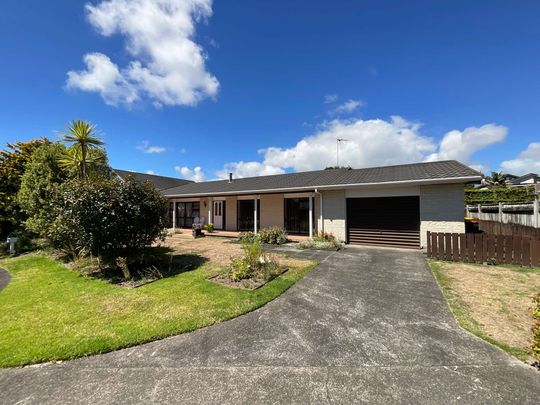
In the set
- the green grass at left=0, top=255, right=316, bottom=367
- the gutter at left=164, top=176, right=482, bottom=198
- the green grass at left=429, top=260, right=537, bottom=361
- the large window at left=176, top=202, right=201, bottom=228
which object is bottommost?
the green grass at left=0, top=255, right=316, bottom=367

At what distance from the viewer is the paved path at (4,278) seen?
740 cm

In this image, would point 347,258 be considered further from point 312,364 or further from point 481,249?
point 312,364

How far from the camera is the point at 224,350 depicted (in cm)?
354

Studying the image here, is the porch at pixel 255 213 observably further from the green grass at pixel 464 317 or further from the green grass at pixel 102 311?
the green grass at pixel 464 317

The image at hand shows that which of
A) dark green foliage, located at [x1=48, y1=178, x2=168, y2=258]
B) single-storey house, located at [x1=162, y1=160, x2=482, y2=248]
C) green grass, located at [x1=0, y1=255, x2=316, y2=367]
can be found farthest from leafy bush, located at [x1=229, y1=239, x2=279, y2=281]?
single-storey house, located at [x1=162, y1=160, x2=482, y2=248]

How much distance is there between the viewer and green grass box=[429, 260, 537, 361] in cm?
335

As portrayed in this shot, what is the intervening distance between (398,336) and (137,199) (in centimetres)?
799

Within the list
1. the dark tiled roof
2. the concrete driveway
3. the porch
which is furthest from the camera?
the dark tiled roof

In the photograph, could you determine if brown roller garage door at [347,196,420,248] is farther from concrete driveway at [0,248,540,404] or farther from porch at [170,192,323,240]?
concrete driveway at [0,248,540,404]

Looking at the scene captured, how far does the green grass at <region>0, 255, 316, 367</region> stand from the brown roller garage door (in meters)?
6.01

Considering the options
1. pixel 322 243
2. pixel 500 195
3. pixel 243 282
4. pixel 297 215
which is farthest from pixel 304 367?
pixel 500 195

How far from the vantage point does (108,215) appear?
24.5 ft

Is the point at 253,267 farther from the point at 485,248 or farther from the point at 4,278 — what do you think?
the point at 4,278

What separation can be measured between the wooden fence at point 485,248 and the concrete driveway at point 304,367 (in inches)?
194
